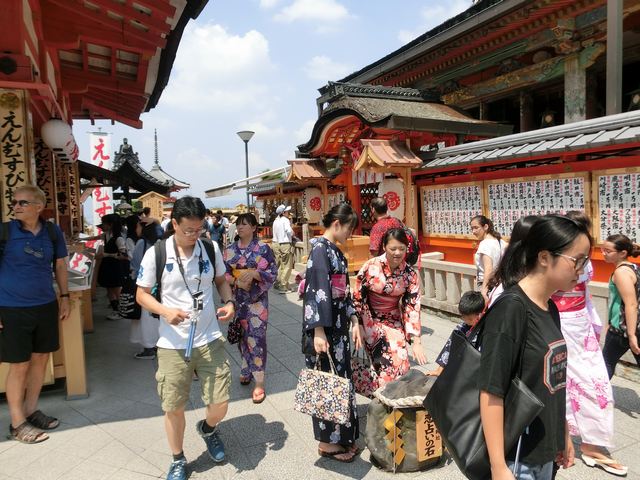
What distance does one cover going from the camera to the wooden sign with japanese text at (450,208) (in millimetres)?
8016

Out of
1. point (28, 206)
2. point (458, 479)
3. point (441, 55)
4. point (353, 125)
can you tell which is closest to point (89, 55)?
point (28, 206)

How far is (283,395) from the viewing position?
4504mm

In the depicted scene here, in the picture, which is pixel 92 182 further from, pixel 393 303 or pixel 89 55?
pixel 393 303

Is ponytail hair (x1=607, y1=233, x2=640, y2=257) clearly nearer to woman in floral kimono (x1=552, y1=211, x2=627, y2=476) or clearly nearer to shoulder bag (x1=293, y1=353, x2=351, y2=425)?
woman in floral kimono (x1=552, y1=211, x2=627, y2=476)

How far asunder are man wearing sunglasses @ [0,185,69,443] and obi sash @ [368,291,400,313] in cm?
284

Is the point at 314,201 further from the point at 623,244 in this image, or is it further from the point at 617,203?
the point at 623,244

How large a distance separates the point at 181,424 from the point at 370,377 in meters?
1.53

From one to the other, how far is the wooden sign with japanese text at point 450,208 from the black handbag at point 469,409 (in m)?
6.57

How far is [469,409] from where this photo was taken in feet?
5.66

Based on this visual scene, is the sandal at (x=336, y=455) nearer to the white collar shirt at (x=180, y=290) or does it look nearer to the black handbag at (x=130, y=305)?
the white collar shirt at (x=180, y=290)

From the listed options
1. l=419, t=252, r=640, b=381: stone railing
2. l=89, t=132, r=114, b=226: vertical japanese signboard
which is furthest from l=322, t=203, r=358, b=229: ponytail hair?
l=89, t=132, r=114, b=226: vertical japanese signboard

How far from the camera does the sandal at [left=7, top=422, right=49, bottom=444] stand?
355cm

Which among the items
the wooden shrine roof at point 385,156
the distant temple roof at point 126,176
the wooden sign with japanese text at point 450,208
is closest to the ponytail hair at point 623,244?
the wooden sign with japanese text at point 450,208

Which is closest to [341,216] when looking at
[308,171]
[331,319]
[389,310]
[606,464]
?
[331,319]
